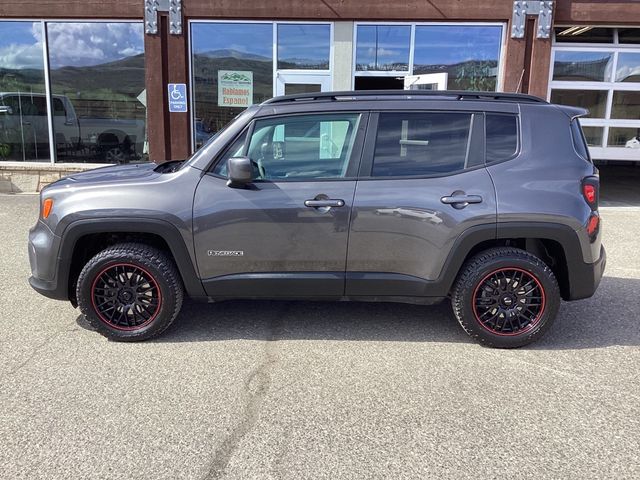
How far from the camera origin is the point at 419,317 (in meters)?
4.55

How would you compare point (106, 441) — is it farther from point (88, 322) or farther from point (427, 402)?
point (427, 402)

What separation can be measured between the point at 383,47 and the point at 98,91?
5704mm

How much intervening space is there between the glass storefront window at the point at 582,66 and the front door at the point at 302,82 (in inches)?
174

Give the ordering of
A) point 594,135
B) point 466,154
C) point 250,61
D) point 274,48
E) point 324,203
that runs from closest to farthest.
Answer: point 324,203 → point 466,154 → point 274,48 → point 250,61 → point 594,135

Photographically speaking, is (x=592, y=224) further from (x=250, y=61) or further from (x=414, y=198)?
(x=250, y=61)

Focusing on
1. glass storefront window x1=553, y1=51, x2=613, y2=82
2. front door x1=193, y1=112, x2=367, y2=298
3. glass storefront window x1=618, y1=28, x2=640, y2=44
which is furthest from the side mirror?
glass storefront window x1=618, y1=28, x2=640, y2=44

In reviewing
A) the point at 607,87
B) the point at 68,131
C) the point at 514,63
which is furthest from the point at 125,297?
the point at 607,87

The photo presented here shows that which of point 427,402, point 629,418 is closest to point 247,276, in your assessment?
point 427,402

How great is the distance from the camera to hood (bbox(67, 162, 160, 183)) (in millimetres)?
3982

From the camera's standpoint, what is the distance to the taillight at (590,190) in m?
3.77

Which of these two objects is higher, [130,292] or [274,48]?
[274,48]

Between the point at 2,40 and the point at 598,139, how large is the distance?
12.1 m

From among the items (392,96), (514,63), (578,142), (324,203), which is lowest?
(324,203)

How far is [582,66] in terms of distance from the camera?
33.8 feet
